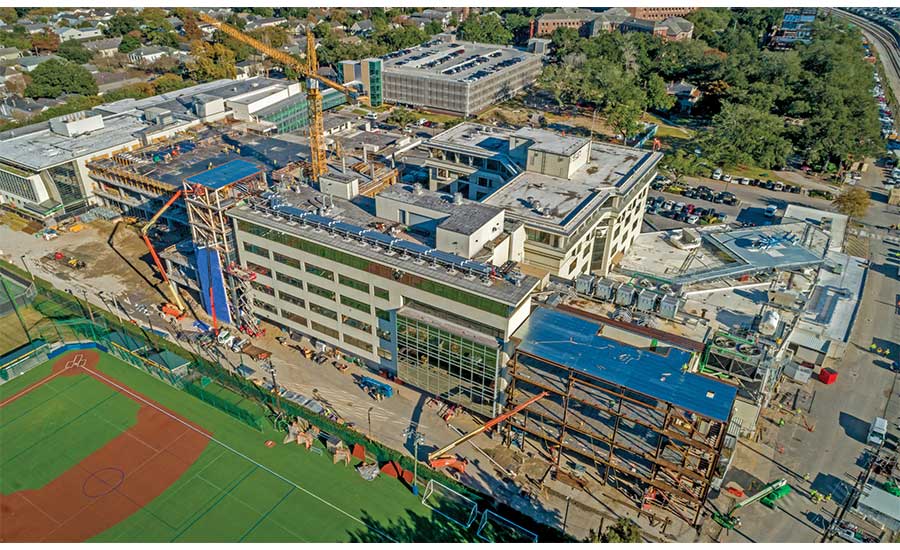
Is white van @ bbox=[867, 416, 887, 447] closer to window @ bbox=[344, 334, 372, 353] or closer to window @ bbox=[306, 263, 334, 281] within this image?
window @ bbox=[344, 334, 372, 353]

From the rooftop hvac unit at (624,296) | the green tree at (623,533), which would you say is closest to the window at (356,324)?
the rooftop hvac unit at (624,296)

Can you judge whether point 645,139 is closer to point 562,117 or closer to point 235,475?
point 562,117

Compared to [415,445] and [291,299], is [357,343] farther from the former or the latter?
[415,445]

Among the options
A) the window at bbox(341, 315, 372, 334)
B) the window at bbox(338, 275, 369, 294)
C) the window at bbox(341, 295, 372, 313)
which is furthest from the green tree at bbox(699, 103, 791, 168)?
the window at bbox(338, 275, 369, 294)

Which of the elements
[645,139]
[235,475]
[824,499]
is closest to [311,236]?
[235,475]

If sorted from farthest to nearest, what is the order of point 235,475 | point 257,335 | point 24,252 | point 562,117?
1. point 562,117
2. point 24,252
3. point 257,335
4. point 235,475

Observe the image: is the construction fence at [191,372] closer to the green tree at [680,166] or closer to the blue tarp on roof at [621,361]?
the blue tarp on roof at [621,361]
